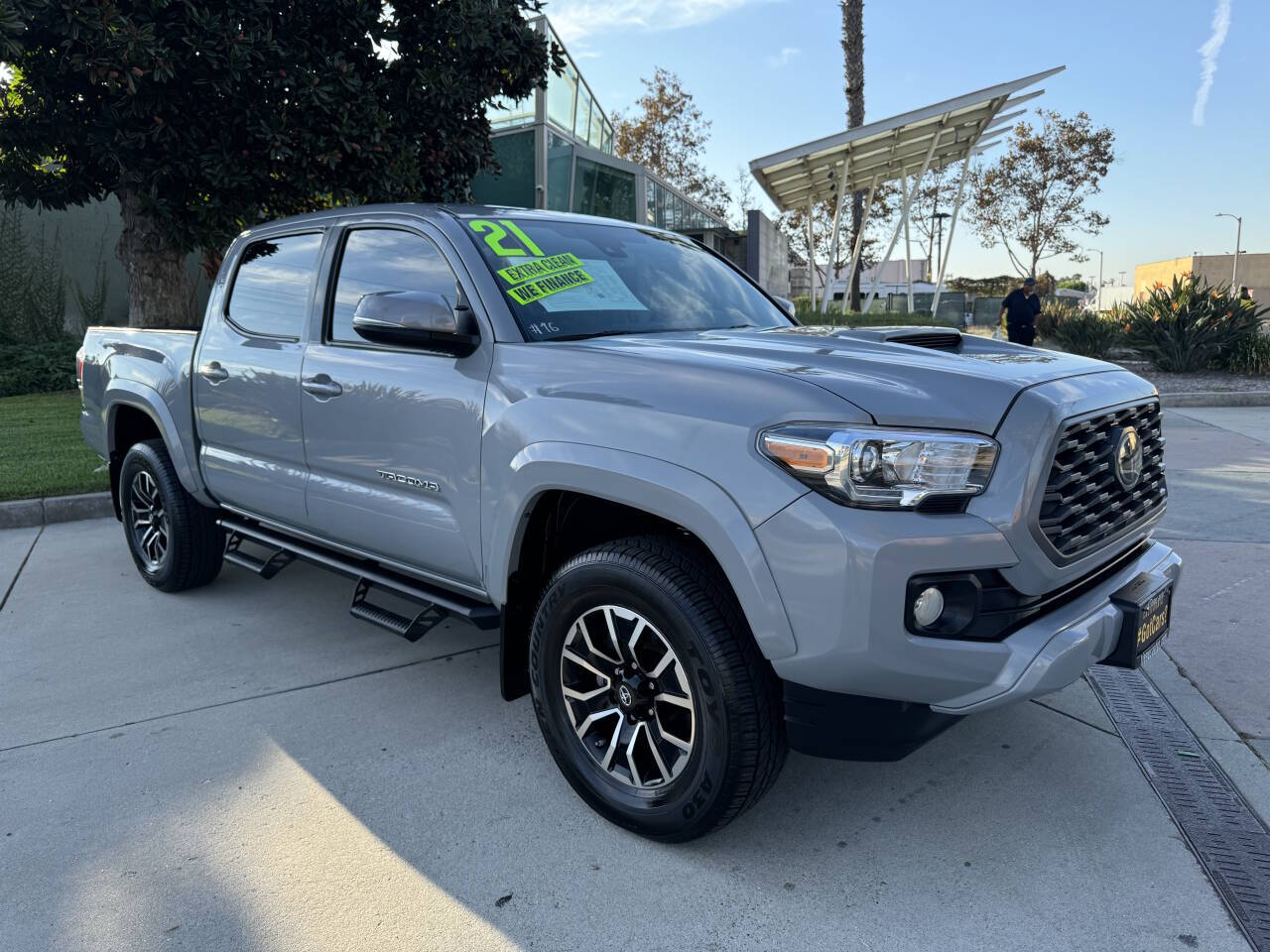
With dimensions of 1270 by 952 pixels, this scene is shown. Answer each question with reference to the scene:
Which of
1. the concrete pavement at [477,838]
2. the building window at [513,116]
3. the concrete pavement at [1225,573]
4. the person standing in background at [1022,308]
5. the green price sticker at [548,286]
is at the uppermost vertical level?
the building window at [513,116]

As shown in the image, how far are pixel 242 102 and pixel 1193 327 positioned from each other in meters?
14.2

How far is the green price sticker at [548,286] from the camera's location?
3176 mm

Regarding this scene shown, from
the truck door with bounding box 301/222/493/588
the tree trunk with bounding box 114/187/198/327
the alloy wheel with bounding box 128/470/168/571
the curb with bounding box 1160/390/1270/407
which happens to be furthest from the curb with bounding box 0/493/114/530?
the curb with bounding box 1160/390/1270/407

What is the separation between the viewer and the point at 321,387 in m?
3.65

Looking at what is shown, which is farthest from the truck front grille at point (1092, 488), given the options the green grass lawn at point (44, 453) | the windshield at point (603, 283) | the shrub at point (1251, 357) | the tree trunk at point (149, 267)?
the shrub at point (1251, 357)

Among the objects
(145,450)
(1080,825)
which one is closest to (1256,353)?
(1080,825)

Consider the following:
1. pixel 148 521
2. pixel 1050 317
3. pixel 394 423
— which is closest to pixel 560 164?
pixel 1050 317

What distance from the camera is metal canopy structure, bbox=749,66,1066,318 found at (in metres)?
15.2

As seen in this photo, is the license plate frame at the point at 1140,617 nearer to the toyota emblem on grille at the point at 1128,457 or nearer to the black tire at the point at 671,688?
the toyota emblem on grille at the point at 1128,457

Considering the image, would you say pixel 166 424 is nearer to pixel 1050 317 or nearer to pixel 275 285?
pixel 275 285

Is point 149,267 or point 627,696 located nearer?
point 627,696

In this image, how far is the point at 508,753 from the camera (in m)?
3.26

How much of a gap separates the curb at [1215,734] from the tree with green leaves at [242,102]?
7.29 meters

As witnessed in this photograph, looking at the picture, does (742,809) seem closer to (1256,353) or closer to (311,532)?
(311,532)
